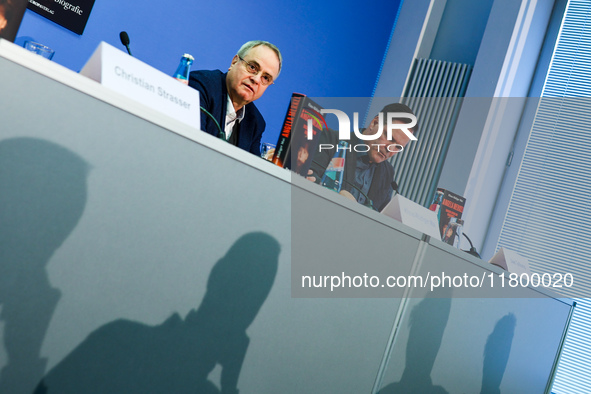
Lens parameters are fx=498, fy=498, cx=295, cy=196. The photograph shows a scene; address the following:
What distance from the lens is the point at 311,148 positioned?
4.50 ft

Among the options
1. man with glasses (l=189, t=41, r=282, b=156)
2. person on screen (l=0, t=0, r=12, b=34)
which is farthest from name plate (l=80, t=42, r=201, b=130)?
man with glasses (l=189, t=41, r=282, b=156)

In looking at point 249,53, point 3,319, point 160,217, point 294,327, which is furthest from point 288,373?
point 249,53

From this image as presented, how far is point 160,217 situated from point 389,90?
318cm

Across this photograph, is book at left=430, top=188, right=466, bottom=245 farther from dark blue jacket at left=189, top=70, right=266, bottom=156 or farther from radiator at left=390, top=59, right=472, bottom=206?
radiator at left=390, top=59, right=472, bottom=206

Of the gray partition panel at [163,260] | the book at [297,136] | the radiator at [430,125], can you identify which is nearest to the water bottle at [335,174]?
the book at [297,136]

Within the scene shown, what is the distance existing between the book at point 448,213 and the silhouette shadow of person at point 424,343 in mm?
591

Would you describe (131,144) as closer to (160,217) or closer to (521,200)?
(160,217)

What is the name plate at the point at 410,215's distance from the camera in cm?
132

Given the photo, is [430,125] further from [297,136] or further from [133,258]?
[133,258]

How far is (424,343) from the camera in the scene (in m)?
1.32

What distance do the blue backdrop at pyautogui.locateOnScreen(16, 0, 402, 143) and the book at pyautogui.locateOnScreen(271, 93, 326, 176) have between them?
4.76ft

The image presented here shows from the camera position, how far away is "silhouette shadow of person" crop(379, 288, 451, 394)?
1.27 m

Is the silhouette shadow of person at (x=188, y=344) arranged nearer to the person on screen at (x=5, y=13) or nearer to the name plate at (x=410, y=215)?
the name plate at (x=410, y=215)

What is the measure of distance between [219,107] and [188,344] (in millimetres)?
1292
